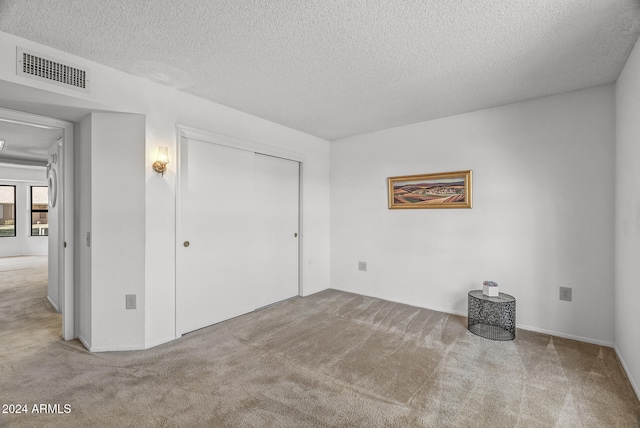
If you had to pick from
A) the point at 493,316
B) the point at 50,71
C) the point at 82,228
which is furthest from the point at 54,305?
the point at 493,316

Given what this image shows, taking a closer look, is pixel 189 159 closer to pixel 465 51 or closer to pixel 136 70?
pixel 136 70

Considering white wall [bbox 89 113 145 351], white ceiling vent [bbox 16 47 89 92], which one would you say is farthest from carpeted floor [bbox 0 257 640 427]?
white ceiling vent [bbox 16 47 89 92]

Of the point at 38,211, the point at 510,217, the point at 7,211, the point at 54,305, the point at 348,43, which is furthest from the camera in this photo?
the point at 38,211

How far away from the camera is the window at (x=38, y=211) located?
308 inches

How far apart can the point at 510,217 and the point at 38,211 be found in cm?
1078

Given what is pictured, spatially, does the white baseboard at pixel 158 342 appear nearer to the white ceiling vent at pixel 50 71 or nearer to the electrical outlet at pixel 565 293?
the white ceiling vent at pixel 50 71

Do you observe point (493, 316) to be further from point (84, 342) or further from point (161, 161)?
point (84, 342)

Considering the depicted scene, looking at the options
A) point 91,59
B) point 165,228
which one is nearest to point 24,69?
point 91,59

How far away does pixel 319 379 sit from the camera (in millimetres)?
2154

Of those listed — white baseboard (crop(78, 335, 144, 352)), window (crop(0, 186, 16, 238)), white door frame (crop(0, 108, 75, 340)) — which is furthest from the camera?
window (crop(0, 186, 16, 238))

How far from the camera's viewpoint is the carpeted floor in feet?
5.75

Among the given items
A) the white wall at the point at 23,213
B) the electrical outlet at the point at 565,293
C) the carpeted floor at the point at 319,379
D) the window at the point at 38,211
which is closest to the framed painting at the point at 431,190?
the electrical outlet at the point at 565,293

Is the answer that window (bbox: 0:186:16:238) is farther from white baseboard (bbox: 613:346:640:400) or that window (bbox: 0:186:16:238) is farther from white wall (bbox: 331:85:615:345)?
white baseboard (bbox: 613:346:640:400)

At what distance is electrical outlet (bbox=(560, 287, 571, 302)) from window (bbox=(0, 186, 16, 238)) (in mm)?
11297
